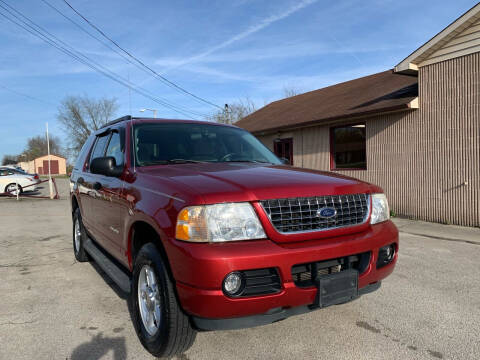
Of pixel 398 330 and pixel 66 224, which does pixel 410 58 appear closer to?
pixel 398 330

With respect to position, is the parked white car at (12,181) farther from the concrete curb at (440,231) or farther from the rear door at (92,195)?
the concrete curb at (440,231)

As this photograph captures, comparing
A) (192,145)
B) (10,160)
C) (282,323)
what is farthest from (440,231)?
(10,160)

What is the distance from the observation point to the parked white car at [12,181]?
56.9 feet

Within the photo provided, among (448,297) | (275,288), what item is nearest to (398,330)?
(448,297)

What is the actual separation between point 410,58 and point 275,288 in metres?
8.58

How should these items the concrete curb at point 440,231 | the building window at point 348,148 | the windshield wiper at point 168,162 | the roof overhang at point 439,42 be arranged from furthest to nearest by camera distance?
1. the building window at point 348,148
2. the roof overhang at point 439,42
3. the concrete curb at point 440,231
4. the windshield wiper at point 168,162

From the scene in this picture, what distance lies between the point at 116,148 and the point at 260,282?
2388 millimetres

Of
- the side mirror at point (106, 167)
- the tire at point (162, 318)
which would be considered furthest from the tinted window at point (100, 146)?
the tire at point (162, 318)

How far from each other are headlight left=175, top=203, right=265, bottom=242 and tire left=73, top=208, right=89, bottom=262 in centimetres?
329

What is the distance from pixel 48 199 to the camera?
16406mm

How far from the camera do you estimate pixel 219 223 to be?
86.7 inches

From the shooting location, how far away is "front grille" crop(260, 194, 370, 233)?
231 centimetres

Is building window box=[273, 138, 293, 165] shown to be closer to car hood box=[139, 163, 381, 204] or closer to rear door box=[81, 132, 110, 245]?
rear door box=[81, 132, 110, 245]

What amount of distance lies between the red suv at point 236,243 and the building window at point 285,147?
10477mm
